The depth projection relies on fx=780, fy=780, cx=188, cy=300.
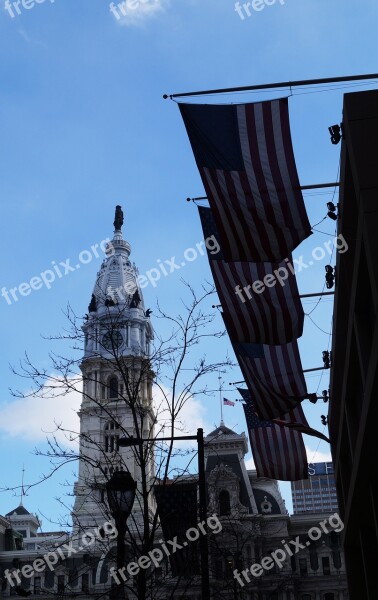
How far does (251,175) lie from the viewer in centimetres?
1398

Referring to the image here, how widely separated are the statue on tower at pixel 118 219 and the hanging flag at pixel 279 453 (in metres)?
109

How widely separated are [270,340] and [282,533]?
2377 inches

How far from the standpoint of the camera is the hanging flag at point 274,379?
63.9 feet

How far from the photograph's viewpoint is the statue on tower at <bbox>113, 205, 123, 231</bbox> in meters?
133

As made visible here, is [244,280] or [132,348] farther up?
[132,348]

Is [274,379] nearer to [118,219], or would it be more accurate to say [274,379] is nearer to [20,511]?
[20,511]

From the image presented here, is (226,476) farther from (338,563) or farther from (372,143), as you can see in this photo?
(372,143)

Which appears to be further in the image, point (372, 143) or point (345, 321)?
point (345, 321)

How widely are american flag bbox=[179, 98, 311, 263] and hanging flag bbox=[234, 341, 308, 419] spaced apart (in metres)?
6.10

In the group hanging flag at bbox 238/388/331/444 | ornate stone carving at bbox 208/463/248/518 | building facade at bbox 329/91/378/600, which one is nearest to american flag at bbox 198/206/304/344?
building facade at bbox 329/91/378/600

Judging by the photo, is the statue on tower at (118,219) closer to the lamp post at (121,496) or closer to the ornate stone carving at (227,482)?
the ornate stone carving at (227,482)

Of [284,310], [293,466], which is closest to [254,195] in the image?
[284,310]

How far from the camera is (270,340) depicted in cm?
1648

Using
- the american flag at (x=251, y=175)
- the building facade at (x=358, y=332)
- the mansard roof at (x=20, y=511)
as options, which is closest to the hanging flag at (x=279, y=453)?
the building facade at (x=358, y=332)
